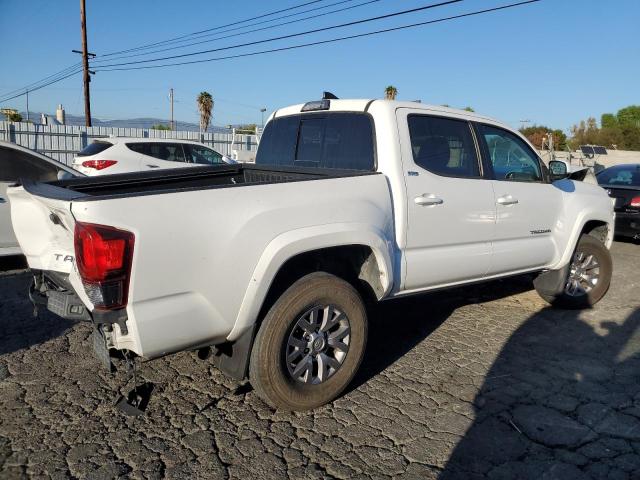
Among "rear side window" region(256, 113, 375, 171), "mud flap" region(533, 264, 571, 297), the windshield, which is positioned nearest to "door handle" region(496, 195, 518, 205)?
"mud flap" region(533, 264, 571, 297)

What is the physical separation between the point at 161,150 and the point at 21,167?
6.00 metres

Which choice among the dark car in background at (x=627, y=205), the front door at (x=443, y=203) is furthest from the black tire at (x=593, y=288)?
the dark car in background at (x=627, y=205)

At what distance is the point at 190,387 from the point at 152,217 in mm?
1612

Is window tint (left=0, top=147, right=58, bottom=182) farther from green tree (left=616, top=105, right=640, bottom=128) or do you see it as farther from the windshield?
green tree (left=616, top=105, right=640, bottom=128)

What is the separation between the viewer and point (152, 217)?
102 inches

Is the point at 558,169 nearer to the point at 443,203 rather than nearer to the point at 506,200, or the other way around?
the point at 506,200

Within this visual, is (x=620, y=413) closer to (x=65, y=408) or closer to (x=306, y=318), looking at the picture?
(x=306, y=318)

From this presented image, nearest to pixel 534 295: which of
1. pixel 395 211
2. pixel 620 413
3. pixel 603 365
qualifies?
pixel 603 365

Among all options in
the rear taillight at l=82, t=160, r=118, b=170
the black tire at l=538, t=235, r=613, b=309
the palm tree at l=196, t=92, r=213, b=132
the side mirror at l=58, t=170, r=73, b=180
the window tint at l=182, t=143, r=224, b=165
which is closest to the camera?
the black tire at l=538, t=235, r=613, b=309

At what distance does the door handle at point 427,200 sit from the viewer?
3854 millimetres

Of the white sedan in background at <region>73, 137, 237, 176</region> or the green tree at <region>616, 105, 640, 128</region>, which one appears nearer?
the white sedan in background at <region>73, 137, 237, 176</region>

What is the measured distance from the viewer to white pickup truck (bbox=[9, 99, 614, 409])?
2643 millimetres

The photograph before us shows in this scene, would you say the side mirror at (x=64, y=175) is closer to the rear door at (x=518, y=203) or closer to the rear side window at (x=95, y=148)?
the rear door at (x=518, y=203)

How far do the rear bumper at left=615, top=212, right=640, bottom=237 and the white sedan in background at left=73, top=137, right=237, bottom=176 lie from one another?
766 centimetres
